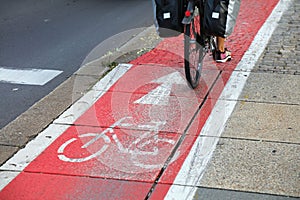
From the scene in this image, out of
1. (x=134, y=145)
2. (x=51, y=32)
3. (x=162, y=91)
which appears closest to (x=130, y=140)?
(x=134, y=145)

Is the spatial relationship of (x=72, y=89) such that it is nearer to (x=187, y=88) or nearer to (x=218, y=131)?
(x=187, y=88)

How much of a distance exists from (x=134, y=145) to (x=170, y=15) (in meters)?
1.61

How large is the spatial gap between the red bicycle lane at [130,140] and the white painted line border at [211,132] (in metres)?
0.07

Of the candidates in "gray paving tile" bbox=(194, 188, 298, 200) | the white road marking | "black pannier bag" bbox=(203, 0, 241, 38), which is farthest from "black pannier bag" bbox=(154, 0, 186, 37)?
"gray paving tile" bbox=(194, 188, 298, 200)

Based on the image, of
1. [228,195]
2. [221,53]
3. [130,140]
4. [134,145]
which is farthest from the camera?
[221,53]

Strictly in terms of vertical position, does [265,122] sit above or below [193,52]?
below

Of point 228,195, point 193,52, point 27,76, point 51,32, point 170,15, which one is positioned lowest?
point 51,32

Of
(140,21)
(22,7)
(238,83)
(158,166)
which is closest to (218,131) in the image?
(158,166)

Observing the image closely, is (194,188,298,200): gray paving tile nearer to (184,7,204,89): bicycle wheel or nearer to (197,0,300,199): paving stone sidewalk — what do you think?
(197,0,300,199): paving stone sidewalk

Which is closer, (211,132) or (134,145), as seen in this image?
(134,145)

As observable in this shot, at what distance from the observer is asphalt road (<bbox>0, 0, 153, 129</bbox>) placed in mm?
7262

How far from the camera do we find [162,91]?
6.88 metres

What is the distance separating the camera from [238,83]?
7078 mm

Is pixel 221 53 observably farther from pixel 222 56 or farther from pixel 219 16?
pixel 219 16
